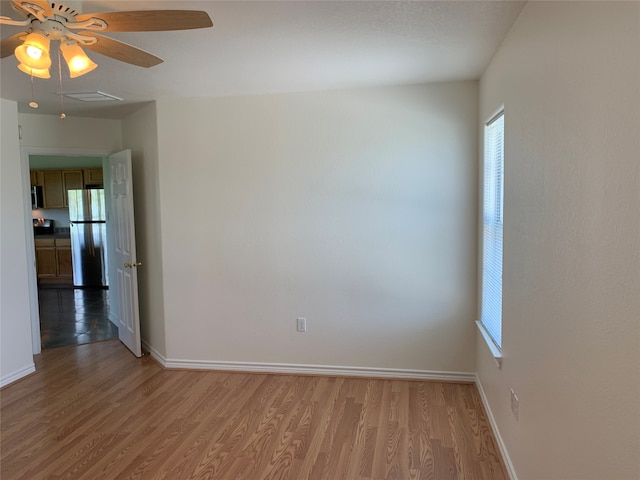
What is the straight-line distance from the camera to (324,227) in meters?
3.65

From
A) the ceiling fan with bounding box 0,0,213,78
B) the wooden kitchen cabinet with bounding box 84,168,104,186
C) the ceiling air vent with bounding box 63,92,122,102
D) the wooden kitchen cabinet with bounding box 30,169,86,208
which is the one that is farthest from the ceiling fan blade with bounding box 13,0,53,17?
the wooden kitchen cabinet with bounding box 30,169,86,208

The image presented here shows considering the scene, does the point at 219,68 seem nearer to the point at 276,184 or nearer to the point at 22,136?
the point at 276,184

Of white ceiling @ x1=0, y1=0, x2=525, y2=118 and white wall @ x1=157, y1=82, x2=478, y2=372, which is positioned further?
white wall @ x1=157, y1=82, x2=478, y2=372

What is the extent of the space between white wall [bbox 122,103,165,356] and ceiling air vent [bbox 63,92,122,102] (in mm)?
337

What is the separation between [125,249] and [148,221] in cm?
44

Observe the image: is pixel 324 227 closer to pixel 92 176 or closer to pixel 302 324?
pixel 302 324

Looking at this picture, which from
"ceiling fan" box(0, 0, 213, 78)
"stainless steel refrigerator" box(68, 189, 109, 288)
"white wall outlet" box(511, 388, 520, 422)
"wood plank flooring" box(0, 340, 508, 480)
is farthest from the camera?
"stainless steel refrigerator" box(68, 189, 109, 288)

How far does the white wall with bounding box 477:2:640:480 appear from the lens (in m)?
1.12

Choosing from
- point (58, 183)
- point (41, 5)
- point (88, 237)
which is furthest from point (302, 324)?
point (58, 183)

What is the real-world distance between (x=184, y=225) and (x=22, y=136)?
1.94 m

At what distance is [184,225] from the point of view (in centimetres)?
387

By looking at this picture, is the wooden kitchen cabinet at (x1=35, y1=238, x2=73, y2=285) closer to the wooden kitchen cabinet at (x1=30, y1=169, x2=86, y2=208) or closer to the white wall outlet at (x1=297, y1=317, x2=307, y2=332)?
the wooden kitchen cabinet at (x1=30, y1=169, x2=86, y2=208)

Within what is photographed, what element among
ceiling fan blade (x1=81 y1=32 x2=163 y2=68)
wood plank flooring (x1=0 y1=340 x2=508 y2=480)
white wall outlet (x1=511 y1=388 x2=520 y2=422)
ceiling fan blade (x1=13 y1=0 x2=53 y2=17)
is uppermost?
ceiling fan blade (x1=13 y1=0 x2=53 y2=17)

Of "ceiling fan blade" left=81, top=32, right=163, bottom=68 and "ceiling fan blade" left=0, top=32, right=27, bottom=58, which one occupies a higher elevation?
"ceiling fan blade" left=81, top=32, right=163, bottom=68
